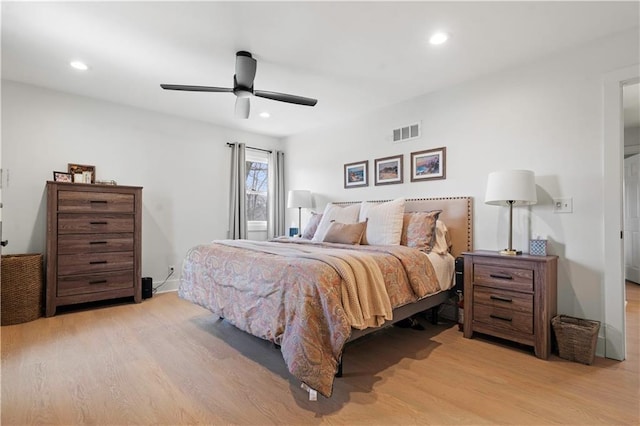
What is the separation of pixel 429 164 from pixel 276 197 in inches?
112

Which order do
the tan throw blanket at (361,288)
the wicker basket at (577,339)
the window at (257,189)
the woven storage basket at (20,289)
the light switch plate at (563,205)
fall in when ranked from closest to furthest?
the tan throw blanket at (361,288)
the wicker basket at (577,339)
the light switch plate at (563,205)
the woven storage basket at (20,289)
the window at (257,189)

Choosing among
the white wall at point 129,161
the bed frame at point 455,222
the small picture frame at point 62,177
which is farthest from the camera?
the small picture frame at point 62,177

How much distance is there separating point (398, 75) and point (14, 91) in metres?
4.19

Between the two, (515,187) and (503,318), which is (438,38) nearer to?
(515,187)

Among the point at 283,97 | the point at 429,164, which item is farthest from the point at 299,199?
the point at 283,97

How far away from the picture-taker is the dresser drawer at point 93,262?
3422 mm

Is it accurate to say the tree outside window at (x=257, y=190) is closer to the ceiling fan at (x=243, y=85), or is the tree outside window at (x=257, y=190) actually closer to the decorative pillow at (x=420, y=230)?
the ceiling fan at (x=243, y=85)

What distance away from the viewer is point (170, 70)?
122 inches

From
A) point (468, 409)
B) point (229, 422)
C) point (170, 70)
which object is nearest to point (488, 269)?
point (468, 409)

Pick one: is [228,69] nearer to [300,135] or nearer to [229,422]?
[300,135]

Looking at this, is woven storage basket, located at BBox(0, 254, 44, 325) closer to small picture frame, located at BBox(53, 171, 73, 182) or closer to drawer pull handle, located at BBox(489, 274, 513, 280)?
small picture frame, located at BBox(53, 171, 73, 182)

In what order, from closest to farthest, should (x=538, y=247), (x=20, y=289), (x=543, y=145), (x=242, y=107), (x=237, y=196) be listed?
(x=538, y=247)
(x=543, y=145)
(x=242, y=107)
(x=20, y=289)
(x=237, y=196)

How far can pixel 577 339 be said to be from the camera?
231 cm

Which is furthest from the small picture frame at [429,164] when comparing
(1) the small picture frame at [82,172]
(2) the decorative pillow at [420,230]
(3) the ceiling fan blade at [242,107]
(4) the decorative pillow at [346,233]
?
(1) the small picture frame at [82,172]
